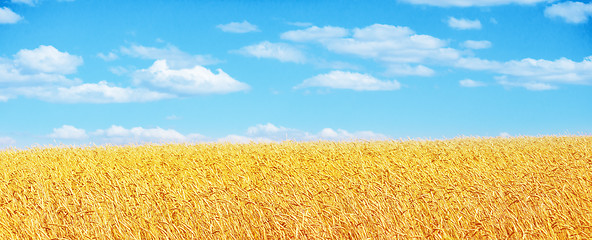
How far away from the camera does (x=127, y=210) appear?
718 centimetres

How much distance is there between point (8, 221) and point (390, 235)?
5107mm

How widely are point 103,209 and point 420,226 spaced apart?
4.40 m

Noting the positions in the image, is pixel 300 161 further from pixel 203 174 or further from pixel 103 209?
pixel 103 209

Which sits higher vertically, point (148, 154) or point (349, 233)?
point (148, 154)

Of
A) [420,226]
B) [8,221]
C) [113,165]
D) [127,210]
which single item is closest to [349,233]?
[420,226]

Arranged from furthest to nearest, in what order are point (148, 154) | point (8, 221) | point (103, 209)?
point (148, 154) < point (103, 209) < point (8, 221)

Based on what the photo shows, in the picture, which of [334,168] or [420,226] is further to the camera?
[334,168]

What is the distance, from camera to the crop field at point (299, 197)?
227 inches

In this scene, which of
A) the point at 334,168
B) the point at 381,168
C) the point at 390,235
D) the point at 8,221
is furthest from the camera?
the point at 334,168

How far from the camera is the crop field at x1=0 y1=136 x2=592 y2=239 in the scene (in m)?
5.76

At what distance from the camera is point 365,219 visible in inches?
237

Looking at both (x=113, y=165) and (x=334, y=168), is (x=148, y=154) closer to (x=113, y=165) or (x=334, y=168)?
(x=113, y=165)

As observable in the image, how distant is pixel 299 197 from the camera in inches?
278

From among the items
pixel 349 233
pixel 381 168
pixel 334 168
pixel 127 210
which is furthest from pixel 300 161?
pixel 349 233
